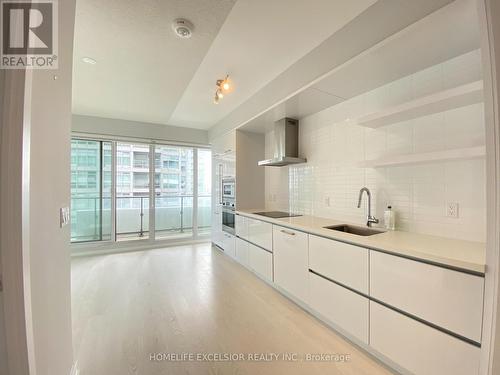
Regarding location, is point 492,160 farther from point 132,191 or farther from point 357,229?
point 132,191

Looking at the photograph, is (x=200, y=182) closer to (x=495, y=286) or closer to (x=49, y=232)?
(x=49, y=232)

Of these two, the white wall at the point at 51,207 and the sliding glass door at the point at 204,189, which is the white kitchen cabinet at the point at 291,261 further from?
the sliding glass door at the point at 204,189

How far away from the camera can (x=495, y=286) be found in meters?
0.99

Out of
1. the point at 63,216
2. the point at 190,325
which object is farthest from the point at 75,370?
the point at 63,216

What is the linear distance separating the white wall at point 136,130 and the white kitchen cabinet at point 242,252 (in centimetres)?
271

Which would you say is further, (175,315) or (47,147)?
(175,315)

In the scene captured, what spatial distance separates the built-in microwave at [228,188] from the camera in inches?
150

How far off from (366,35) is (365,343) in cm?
228

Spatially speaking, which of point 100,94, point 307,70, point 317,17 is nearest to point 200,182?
point 100,94

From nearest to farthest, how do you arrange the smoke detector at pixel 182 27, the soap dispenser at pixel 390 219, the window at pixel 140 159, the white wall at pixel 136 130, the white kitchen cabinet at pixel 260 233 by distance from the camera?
the smoke detector at pixel 182 27, the soap dispenser at pixel 390 219, the white kitchen cabinet at pixel 260 233, the white wall at pixel 136 130, the window at pixel 140 159

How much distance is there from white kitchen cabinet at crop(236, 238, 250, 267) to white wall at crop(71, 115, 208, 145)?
8.89 feet

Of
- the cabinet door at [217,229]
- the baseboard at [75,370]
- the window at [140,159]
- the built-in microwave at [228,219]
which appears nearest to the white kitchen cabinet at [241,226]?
the built-in microwave at [228,219]

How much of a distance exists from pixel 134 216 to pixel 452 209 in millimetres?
5419

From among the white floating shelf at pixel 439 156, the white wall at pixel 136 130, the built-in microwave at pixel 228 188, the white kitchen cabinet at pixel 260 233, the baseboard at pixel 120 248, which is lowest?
the baseboard at pixel 120 248
